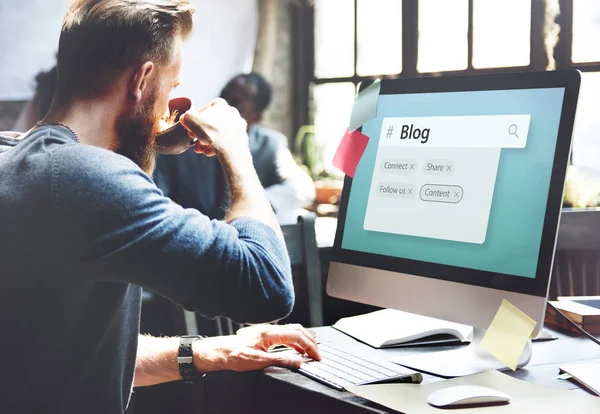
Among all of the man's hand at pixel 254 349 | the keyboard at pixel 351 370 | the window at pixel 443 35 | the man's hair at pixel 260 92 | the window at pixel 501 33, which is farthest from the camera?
the window at pixel 443 35

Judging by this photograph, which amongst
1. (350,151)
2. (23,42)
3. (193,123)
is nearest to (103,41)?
(193,123)

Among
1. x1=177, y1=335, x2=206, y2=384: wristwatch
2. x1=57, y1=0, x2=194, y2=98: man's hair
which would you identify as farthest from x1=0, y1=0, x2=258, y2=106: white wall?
x1=177, y1=335, x2=206, y2=384: wristwatch

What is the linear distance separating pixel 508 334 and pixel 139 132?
629mm

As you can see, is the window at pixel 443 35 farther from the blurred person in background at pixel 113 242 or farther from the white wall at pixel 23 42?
the blurred person in background at pixel 113 242

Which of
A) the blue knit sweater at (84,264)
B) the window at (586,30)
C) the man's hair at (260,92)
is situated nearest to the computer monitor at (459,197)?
the blue knit sweater at (84,264)

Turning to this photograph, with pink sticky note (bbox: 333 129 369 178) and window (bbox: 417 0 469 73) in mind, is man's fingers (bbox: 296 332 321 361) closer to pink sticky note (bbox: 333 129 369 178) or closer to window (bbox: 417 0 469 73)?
pink sticky note (bbox: 333 129 369 178)

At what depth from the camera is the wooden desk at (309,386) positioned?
93cm

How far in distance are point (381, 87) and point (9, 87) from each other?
3578 millimetres

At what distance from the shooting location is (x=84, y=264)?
924mm

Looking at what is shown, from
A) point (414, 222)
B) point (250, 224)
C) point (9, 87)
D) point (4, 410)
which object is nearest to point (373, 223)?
point (414, 222)

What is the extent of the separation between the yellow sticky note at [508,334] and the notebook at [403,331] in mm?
198

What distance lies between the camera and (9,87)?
14.1ft

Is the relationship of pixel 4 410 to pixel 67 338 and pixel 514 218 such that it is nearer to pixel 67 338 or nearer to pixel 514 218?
pixel 67 338

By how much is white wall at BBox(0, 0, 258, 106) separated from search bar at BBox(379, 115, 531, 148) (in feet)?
10.3
